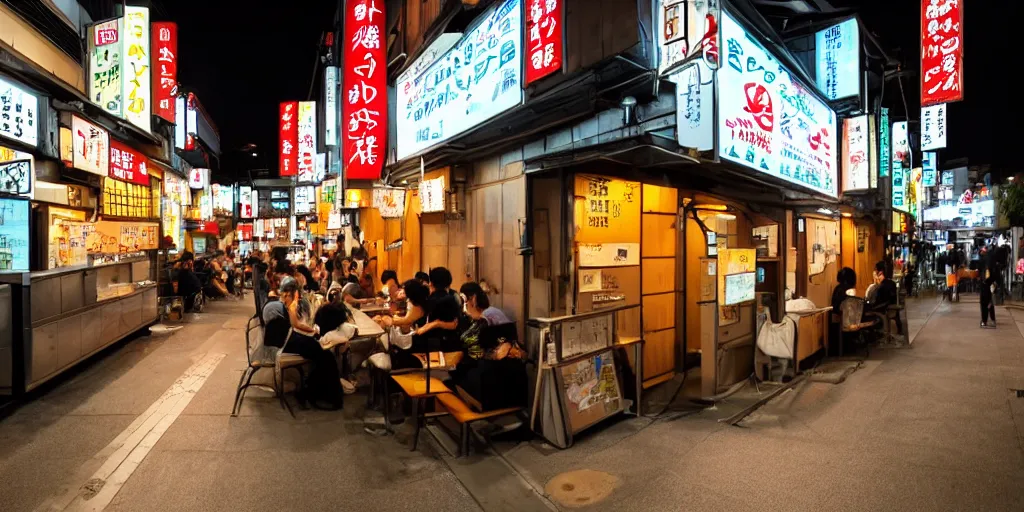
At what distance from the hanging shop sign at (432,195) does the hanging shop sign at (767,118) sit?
5.56 metres

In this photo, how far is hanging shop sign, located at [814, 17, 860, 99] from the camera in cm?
1137

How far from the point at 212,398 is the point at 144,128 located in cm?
1089

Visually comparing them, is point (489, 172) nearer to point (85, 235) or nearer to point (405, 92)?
point (405, 92)

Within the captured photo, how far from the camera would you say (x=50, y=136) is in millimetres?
11219

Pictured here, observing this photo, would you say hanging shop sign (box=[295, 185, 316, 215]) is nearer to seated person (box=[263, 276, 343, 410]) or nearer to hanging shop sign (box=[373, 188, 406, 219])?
hanging shop sign (box=[373, 188, 406, 219])

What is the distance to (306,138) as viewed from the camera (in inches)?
1109

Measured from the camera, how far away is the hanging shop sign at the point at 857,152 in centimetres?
1238

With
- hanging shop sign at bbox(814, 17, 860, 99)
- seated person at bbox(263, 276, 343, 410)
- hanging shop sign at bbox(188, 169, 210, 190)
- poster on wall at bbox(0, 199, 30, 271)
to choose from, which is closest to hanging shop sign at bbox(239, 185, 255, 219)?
hanging shop sign at bbox(188, 169, 210, 190)

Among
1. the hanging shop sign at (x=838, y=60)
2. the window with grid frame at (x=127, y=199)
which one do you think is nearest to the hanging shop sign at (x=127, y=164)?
the window with grid frame at (x=127, y=199)

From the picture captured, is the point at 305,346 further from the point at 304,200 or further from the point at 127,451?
the point at 304,200

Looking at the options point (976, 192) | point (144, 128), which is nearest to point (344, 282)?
point (144, 128)

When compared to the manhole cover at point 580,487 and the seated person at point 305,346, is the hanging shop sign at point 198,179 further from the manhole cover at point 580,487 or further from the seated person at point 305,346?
the manhole cover at point 580,487

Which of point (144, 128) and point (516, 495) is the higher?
point (144, 128)

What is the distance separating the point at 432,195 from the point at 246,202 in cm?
3999
